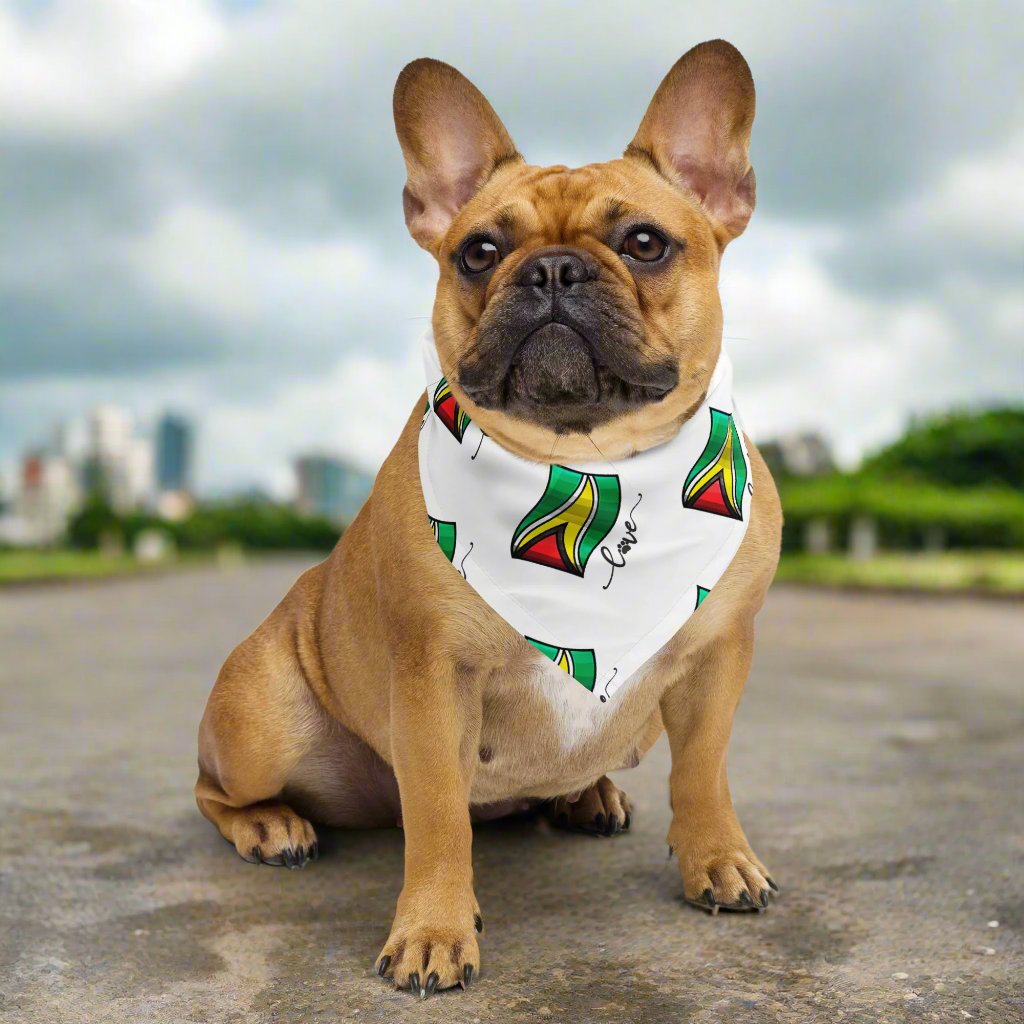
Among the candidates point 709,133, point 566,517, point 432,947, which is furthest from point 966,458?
point 432,947

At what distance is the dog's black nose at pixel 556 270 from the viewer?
100 inches

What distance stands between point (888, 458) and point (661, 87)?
32.6m

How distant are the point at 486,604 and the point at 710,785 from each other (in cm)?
82

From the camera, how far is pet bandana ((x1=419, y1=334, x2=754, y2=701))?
272cm

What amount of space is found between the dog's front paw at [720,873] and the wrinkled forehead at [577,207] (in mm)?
1573

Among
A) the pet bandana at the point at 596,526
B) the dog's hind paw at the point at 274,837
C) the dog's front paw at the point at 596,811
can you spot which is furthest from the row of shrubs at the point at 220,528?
the pet bandana at the point at 596,526

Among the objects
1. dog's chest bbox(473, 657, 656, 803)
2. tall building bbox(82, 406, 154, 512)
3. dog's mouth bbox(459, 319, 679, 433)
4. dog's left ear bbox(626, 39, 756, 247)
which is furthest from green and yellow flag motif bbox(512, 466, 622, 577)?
tall building bbox(82, 406, 154, 512)

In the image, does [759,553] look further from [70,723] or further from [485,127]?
[70,723]

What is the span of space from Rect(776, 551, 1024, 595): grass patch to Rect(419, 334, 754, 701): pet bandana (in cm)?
1293

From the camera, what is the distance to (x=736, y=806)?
392 cm

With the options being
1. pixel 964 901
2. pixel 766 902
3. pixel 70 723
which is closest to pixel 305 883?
pixel 766 902

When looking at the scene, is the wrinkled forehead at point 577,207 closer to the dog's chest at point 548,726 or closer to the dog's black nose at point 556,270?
the dog's black nose at point 556,270

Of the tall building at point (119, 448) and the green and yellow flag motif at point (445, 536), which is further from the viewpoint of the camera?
the tall building at point (119, 448)

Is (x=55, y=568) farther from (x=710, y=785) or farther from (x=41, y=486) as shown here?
(x=41, y=486)
